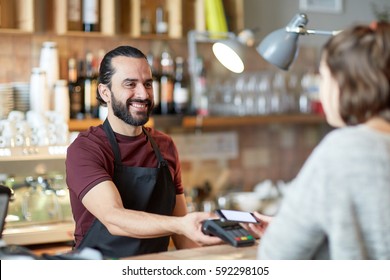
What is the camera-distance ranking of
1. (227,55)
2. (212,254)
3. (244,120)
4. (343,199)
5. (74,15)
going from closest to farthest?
(343,199), (212,254), (227,55), (74,15), (244,120)

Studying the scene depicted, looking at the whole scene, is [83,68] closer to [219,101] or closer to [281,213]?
[219,101]

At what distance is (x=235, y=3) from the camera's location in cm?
446

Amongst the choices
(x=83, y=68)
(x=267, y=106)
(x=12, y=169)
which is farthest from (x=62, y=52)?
(x=267, y=106)

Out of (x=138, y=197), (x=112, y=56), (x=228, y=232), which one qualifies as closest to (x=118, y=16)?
(x=112, y=56)

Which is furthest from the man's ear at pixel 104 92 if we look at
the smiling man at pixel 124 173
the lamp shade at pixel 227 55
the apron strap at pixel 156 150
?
the lamp shade at pixel 227 55

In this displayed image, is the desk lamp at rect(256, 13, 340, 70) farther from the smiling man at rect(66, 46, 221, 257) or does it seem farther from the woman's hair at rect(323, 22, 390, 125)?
the woman's hair at rect(323, 22, 390, 125)

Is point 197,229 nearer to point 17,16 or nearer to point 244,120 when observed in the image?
point 17,16

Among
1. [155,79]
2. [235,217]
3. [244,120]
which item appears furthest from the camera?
[244,120]

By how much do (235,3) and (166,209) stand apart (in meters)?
2.10

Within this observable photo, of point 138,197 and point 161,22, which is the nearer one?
point 138,197

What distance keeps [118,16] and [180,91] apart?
1.88 ft

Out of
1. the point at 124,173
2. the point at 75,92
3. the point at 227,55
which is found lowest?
the point at 124,173

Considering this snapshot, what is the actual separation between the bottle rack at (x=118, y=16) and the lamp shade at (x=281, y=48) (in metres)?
1.48

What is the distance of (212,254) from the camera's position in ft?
6.99
